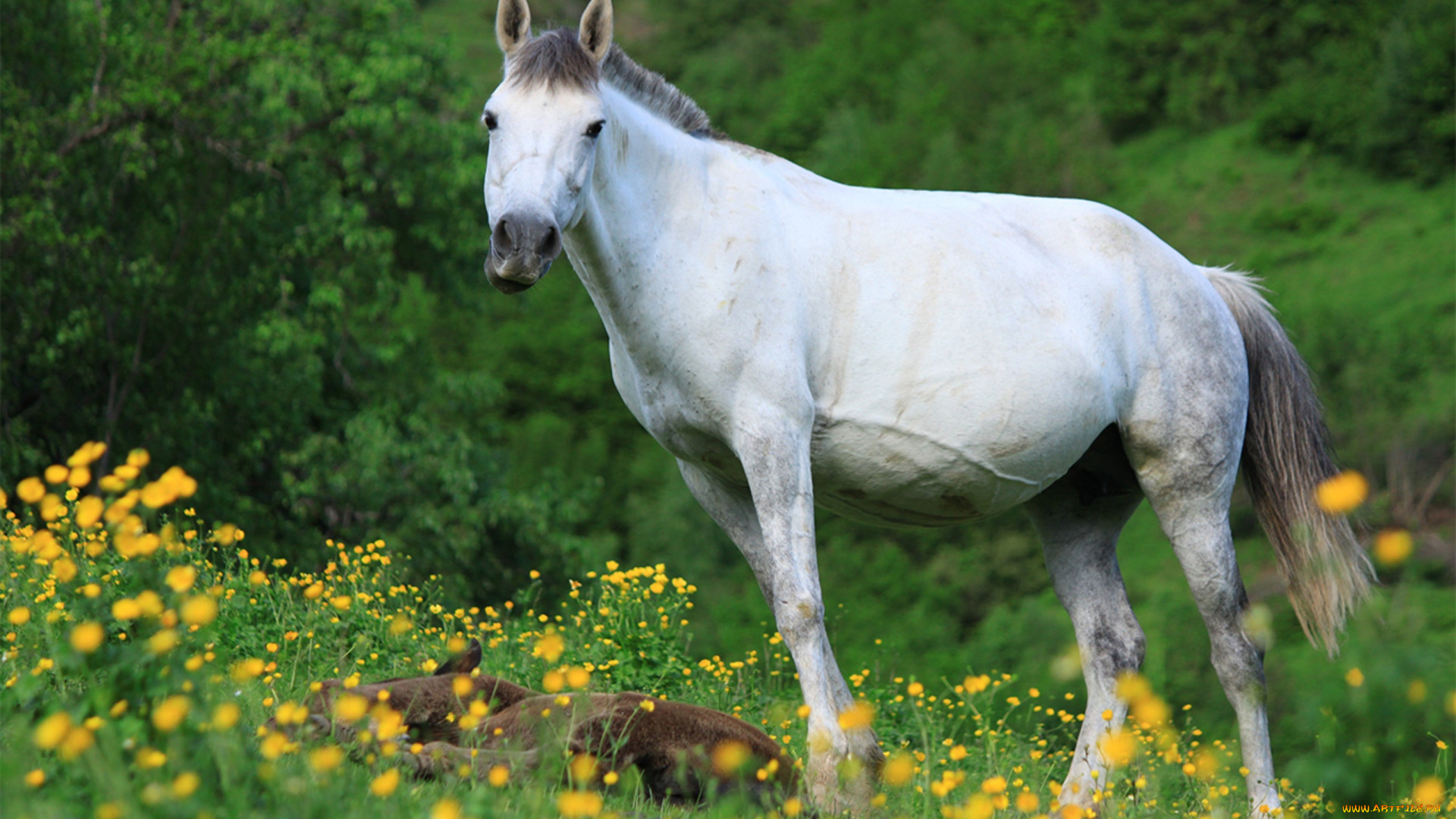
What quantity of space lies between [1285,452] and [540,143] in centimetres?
383

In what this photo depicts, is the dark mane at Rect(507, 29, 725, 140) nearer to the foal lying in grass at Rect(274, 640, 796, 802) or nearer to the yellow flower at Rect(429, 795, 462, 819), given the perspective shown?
the foal lying in grass at Rect(274, 640, 796, 802)

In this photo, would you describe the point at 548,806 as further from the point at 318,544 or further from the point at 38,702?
the point at 318,544

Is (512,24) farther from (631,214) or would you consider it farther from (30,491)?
(30,491)

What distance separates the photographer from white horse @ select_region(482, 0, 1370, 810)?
4.41 meters

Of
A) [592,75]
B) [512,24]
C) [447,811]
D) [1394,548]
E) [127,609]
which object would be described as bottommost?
[447,811]

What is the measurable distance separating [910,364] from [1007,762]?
2017 mm

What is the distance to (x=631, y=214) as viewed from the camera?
4641 mm

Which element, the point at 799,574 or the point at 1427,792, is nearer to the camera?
the point at 1427,792

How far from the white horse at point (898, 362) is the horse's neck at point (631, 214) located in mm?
10

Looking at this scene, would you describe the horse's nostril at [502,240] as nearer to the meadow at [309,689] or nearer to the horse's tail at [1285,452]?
the meadow at [309,689]

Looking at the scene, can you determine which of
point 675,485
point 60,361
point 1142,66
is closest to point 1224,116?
point 1142,66

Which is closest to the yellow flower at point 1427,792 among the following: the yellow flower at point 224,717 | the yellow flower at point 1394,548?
the yellow flower at point 1394,548

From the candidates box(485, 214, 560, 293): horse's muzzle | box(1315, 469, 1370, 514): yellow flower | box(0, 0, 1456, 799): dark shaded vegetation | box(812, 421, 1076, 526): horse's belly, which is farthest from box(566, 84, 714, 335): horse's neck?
box(1315, 469, 1370, 514): yellow flower

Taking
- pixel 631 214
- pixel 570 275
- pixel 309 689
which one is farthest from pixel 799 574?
→ pixel 570 275
